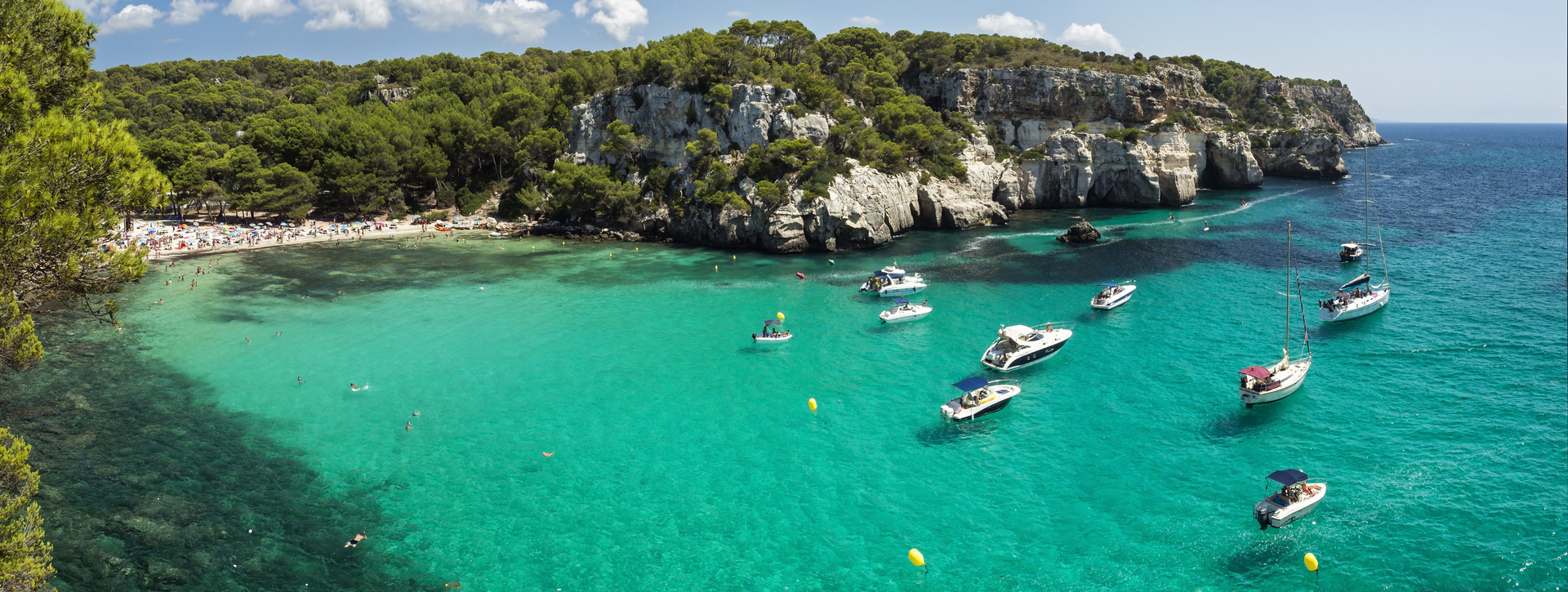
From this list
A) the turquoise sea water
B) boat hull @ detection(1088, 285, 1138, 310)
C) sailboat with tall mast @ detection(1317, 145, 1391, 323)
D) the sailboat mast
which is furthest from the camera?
boat hull @ detection(1088, 285, 1138, 310)

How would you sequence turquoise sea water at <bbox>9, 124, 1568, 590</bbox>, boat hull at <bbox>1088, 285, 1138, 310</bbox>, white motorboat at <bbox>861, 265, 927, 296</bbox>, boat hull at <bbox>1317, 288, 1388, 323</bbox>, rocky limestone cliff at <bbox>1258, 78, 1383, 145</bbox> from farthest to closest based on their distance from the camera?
rocky limestone cliff at <bbox>1258, 78, 1383, 145</bbox> → white motorboat at <bbox>861, 265, 927, 296</bbox> → boat hull at <bbox>1088, 285, 1138, 310</bbox> → boat hull at <bbox>1317, 288, 1388, 323</bbox> → turquoise sea water at <bbox>9, 124, 1568, 590</bbox>

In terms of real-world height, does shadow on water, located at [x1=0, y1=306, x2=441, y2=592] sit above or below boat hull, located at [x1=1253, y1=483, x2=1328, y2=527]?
above

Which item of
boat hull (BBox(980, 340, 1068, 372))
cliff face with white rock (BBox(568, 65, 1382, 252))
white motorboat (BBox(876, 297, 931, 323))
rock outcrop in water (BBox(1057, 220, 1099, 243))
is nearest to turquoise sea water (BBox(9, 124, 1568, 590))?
boat hull (BBox(980, 340, 1068, 372))

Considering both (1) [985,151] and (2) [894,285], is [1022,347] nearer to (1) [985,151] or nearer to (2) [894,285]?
Answer: (2) [894,285]

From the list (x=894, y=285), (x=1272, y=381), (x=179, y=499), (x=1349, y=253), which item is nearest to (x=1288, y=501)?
(x=1272, y=381)

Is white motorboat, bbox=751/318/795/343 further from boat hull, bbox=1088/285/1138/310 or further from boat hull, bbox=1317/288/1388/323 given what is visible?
boat hull, bbox=1317/288/1388/323
